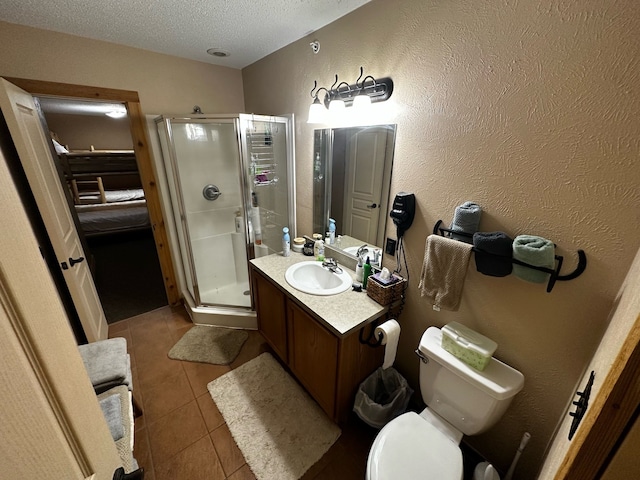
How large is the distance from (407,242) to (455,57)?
0.88 meters

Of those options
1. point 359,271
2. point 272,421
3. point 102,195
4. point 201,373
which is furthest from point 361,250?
point 102,195

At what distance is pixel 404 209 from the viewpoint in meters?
1.39

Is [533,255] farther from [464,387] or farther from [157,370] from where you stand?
[157,370]

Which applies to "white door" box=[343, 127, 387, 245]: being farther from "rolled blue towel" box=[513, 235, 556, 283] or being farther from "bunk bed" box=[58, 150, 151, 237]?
"bunk bed" box=[58, 150, 151, 237]

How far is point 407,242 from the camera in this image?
1.49m

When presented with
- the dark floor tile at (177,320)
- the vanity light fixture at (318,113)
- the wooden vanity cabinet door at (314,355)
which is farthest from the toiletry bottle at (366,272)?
the dark floor tile at (177,320)

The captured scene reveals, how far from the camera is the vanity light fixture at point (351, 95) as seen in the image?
4.53ft

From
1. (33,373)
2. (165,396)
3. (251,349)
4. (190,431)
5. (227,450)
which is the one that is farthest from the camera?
(251,349)

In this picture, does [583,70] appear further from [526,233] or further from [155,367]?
[155,367]

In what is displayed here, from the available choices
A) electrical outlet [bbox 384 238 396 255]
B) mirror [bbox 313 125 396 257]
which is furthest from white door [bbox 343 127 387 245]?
electrical outlet [bbox 384 238 396 255]

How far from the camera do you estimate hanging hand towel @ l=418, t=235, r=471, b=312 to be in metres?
1.17

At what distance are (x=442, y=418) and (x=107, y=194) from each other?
6.29 m

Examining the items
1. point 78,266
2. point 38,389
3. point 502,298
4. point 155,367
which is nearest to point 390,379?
point 502,298

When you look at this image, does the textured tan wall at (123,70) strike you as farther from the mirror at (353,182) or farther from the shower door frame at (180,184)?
the mirror at (353,182)
